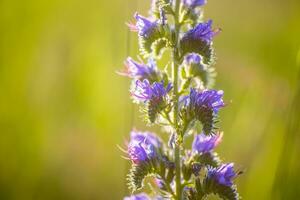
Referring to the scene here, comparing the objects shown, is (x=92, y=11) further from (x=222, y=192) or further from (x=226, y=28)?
(x=222, y=192)

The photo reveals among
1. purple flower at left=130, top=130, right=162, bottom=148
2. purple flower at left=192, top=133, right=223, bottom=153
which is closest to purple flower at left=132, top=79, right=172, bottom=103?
purple flower at left=130, top=130, right=162, bottom=148

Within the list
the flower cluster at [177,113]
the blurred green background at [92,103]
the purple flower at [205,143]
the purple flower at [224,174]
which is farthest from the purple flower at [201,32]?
the blurred green background at [92,103]

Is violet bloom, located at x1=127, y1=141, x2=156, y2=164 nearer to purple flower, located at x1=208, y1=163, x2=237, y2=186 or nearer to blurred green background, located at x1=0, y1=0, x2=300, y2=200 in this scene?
purple flower, located at x1=208, y1=163, x2=237, y2=186

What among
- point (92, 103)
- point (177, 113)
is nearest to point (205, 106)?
point (177, 113)

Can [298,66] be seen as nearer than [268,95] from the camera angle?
Yes

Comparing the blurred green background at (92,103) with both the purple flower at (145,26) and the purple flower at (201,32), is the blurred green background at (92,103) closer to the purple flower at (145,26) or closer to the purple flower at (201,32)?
the purple flower at (201,32)

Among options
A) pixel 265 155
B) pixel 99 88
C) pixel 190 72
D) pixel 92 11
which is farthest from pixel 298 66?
pixel 92 11

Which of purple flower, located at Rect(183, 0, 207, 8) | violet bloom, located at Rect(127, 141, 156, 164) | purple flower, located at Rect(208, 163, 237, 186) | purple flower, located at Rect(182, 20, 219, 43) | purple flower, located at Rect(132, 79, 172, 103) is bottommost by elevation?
purple flower, located at Rect(208, 163, 237, 186)
